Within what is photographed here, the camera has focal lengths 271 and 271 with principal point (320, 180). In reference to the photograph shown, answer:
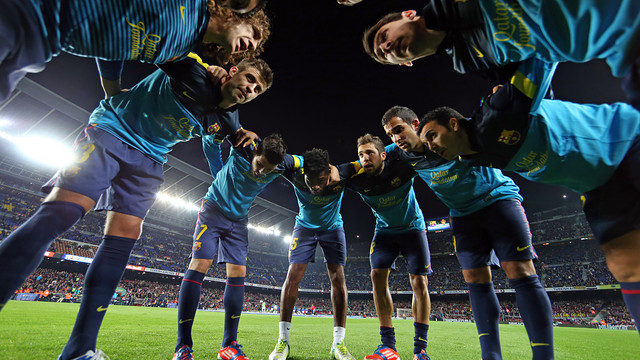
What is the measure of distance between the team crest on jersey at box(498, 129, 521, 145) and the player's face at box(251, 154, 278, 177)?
2618 millimetres

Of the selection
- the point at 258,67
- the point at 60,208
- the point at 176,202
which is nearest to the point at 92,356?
the point at 60,208

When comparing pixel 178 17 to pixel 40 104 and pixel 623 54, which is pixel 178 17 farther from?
pixel 40 104

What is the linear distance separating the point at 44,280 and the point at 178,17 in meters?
28.8

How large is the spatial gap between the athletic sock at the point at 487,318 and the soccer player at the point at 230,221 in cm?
249

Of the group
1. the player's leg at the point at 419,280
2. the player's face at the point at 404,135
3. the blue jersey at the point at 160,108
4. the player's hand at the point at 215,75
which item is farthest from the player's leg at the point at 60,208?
the player's leg at the point at 419,280

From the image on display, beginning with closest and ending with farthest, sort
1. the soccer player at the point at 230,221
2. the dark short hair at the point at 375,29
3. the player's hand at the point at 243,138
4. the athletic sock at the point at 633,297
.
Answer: the athletic sock at the point at 633,297, the dark short hair at the point at 375,29, the soccer player at the point at 230,221, the player's hand at the point at 243,138

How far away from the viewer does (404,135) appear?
3.46m

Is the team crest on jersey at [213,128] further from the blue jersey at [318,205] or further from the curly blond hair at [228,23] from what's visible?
the blue jersey at [318,205]

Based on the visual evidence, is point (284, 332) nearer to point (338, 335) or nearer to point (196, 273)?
point (338, 335)

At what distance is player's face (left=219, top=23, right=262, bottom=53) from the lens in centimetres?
196

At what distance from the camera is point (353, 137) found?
17.5m

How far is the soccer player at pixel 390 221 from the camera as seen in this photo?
3787mm

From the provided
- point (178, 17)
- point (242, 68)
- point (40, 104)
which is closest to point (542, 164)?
point (178, 17)

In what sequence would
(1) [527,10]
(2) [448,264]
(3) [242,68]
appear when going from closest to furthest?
(1) [527,10] < (3) [242,68] < (2) [448,264]
